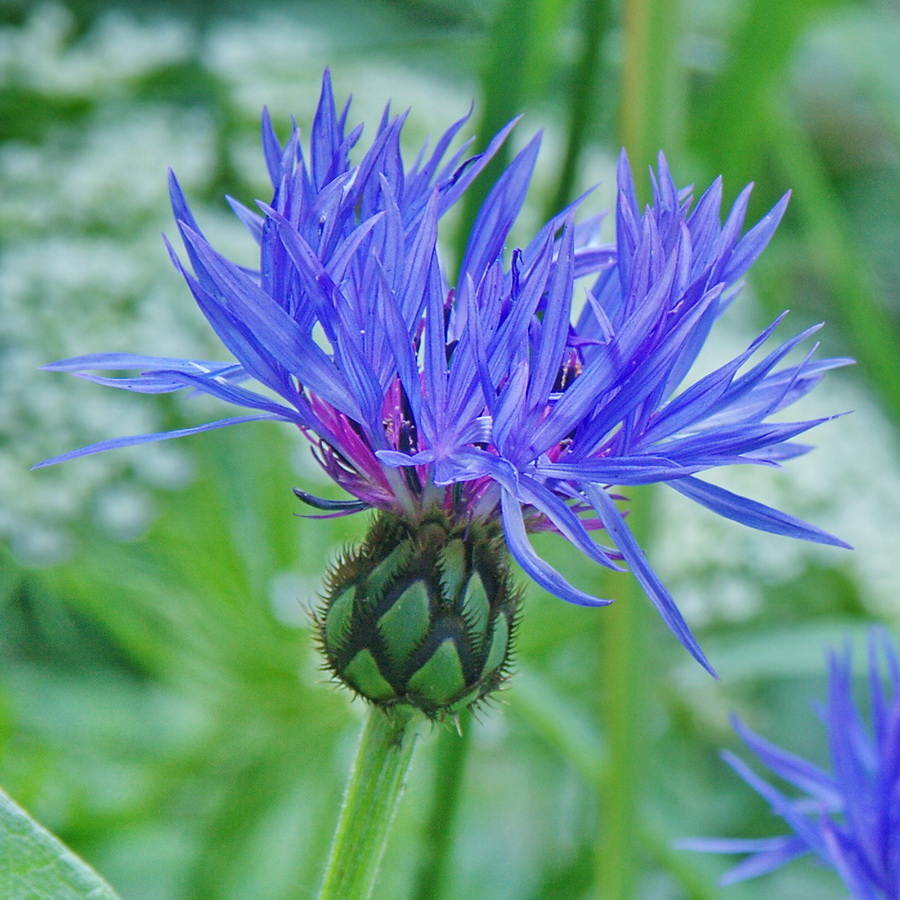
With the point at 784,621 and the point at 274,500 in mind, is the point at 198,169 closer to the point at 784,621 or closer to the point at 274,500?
the point at 274,500

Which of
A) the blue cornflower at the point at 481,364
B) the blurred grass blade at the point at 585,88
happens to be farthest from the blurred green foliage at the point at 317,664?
the blue cornflower at the point at 481,364

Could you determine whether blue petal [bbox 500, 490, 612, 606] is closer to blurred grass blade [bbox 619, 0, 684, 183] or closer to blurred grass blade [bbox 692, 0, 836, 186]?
blurred grass blade [bbox 619, 0, 684, 183]

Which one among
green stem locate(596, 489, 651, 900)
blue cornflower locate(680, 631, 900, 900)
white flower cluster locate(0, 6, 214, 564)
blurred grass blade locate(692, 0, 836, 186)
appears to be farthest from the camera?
white flower cluster locate(0, 6, 214, 564)

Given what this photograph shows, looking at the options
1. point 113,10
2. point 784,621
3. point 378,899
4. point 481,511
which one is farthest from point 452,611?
point 113,10

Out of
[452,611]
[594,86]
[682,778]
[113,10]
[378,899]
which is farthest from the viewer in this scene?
[113,10]

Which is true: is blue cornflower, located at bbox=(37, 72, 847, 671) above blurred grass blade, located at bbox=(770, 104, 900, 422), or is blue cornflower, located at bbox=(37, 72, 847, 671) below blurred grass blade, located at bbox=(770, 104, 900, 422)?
below

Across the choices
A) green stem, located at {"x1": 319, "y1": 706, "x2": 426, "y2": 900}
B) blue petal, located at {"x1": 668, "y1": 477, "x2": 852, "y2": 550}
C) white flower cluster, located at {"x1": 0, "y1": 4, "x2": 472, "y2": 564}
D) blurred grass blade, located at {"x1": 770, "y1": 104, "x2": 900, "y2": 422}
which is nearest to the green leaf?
green stem, located at {"x1": 319, "y1": 706, "x2": 426, "y2": 900}

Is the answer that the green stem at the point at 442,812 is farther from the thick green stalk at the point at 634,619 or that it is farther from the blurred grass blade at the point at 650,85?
the blurred grass blade at the point at 650,85
